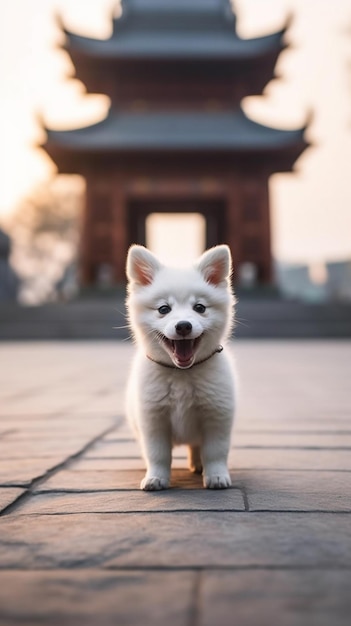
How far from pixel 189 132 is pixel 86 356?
11.9 m

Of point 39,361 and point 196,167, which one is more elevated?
point 196,167

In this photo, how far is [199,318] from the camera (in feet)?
7.00

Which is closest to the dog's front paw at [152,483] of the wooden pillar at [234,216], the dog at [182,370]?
the dog at [182,370]

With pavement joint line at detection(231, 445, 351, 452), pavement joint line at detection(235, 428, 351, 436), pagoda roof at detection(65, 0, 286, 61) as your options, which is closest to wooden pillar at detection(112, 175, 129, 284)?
pagoda roof at detection(65, 0, 286, 61)

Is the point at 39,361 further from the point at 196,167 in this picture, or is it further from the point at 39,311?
the point at 196,167

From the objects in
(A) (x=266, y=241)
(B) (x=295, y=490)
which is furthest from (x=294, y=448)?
(A) (x=266, y=241)

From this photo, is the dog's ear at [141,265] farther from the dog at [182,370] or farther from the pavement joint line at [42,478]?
the pavement joint line at [42,478]

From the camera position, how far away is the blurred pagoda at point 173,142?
1975 cm

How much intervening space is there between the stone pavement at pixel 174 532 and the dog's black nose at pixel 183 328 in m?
0.50

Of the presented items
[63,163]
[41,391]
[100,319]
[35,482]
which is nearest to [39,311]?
[100,319]

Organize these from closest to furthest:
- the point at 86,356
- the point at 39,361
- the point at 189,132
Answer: the point at 39,361
the point at 86,356
the point at 189,132

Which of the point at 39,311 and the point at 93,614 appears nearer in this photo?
the point at 93,614

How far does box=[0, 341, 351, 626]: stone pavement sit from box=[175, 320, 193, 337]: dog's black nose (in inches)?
19.8

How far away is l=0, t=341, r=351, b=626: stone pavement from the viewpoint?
1.24 m
